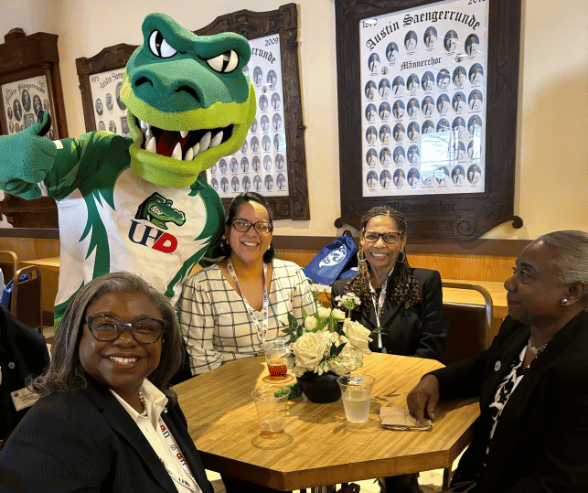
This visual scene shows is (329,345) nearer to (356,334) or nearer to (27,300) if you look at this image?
(356,334)

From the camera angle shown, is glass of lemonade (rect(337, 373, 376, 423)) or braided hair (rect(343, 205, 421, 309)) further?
braided hair (rect(343, 205, 421, 309))

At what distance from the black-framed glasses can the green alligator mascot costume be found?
0.67 metres

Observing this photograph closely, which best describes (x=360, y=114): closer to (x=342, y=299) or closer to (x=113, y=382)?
(x=342, y=299)

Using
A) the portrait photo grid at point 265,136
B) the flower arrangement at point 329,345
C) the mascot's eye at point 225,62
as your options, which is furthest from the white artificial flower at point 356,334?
the portrait photo grid at point 265,136

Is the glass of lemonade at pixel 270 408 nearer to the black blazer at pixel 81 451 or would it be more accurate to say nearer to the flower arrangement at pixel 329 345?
the flower arrangement at pixel 329 345

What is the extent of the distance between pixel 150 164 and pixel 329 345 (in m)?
0.90

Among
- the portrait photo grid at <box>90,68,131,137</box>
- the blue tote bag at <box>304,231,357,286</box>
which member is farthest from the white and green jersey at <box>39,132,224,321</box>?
the portrait photo grid at <box>90,68,131,137</box>

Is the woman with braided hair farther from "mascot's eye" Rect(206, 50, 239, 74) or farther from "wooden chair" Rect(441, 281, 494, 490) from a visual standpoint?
"mascot's eye" Rect(206, 50, 239, 74)

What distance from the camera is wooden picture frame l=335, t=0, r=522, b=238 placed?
3.05 m

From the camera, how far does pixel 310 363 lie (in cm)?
145

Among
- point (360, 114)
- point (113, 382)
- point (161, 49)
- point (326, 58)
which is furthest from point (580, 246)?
point (326, 58)

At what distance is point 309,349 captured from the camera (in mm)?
1438

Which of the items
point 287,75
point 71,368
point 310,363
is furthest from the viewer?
point 287,75

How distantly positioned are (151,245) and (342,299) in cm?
75
